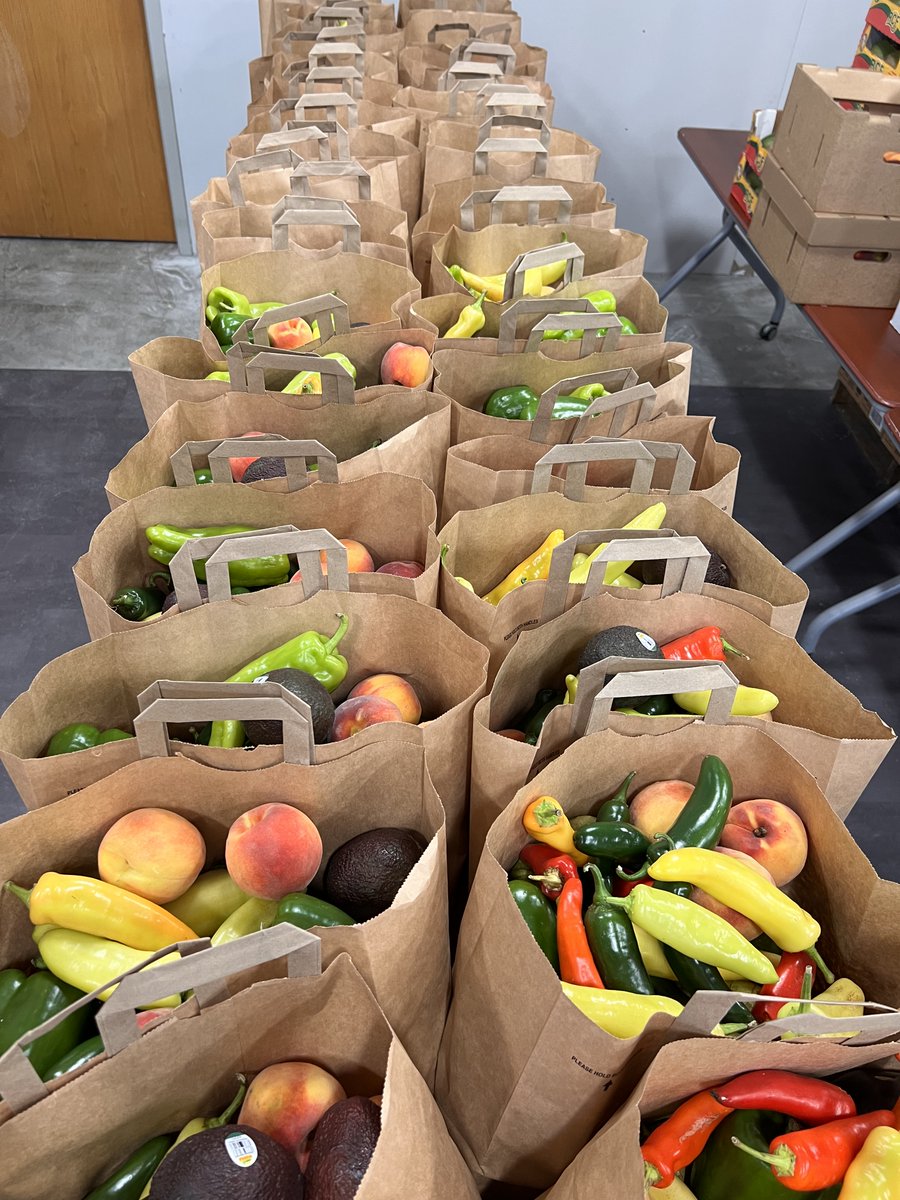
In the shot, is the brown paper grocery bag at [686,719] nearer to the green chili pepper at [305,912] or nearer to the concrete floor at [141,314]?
the green chili pepper at [305,912]

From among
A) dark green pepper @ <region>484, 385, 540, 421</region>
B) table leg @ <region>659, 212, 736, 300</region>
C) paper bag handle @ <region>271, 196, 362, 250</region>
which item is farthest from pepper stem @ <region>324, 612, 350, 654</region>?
table leg @ <region>659, 212, 736, 300</region>

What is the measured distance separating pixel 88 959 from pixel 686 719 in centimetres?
63

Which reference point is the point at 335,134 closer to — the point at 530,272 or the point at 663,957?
the point at 530,272

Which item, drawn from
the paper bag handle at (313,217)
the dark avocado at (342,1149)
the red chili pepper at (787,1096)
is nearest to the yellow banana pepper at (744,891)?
the red chili pepper at (787,1096)

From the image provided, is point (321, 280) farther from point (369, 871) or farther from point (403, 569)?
point (369, 871)

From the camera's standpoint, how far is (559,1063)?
75cm

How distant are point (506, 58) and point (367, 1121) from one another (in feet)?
8.66

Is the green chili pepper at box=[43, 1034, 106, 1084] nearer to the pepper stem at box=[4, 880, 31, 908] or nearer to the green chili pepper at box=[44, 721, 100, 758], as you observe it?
the pepper stem at box=[4, 880, 31, 908]

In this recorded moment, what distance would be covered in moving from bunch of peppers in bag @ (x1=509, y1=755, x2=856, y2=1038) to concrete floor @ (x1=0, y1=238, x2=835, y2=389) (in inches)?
118

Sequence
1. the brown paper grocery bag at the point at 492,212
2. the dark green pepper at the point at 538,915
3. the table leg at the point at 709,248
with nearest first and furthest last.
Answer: the dark green pepper at the point at 538,915 → the brown paper grocery bag at the point at 492,212 → the table leg at the point at 709,248

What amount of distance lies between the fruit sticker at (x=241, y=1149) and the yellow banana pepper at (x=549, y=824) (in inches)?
14.2

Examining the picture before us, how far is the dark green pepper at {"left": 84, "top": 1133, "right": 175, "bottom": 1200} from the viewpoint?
29.2 inches

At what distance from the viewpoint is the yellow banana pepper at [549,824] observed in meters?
0.88

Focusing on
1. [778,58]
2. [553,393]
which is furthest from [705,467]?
[778,58]
